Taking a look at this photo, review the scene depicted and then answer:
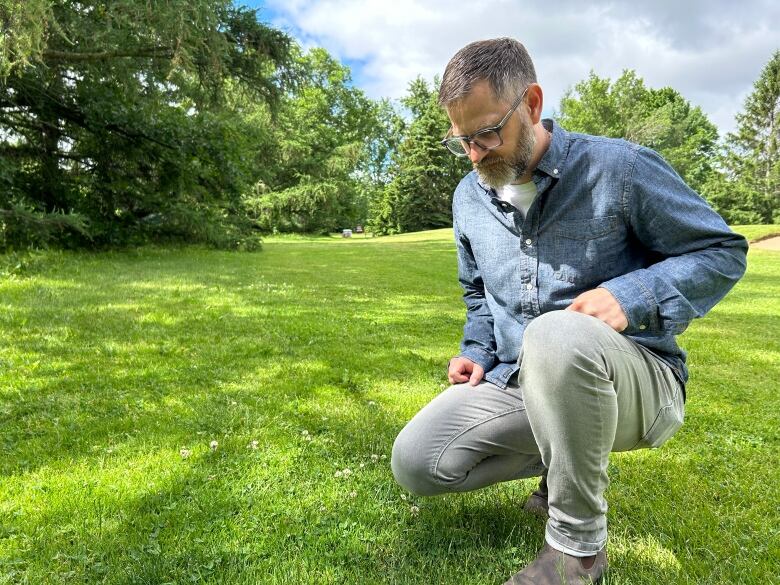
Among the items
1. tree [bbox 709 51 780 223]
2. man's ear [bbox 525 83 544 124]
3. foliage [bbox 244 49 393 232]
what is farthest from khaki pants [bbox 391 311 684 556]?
tree [bbox 709 51 780 223]

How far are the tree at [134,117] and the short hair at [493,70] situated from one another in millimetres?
6891

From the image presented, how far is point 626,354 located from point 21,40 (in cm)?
684

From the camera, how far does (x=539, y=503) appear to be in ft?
6.26

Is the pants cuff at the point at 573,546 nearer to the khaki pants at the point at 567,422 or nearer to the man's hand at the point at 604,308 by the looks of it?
the khaki pants at the point at 567,422

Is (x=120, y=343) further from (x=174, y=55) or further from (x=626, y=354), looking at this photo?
(x=174, y=55)

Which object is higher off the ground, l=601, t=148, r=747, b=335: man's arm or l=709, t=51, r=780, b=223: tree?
l=709, t=51, r=780, b=223: tree

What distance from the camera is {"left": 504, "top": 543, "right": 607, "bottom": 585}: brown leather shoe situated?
140cm

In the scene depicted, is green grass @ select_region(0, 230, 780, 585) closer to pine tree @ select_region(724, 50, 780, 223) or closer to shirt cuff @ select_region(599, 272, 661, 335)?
shirt cuff @ select_region(599, 272, 661, 335)

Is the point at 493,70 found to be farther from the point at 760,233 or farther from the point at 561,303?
the point at 760,233

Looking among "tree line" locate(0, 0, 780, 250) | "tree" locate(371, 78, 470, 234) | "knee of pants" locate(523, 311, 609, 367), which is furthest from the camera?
"tree" locate(371, 78, 470, 234)

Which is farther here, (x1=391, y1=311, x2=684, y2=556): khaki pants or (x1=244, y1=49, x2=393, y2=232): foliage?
(x1=244, y1=49, x2=393, y2=232): foliage

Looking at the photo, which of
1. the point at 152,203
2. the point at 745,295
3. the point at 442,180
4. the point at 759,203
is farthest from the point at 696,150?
the point at 152,203

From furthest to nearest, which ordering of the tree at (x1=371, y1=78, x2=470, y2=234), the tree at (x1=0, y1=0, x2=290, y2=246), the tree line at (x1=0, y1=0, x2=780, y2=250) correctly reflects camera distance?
the tree at (x1=371, y1=78, x2=470, y2=234), the tree at (x1=0, y1=0, x2=290, y2=246), the tree line at (x1=0, y1=0, x2=780, y2=250)

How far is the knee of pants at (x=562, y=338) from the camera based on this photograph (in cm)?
130
